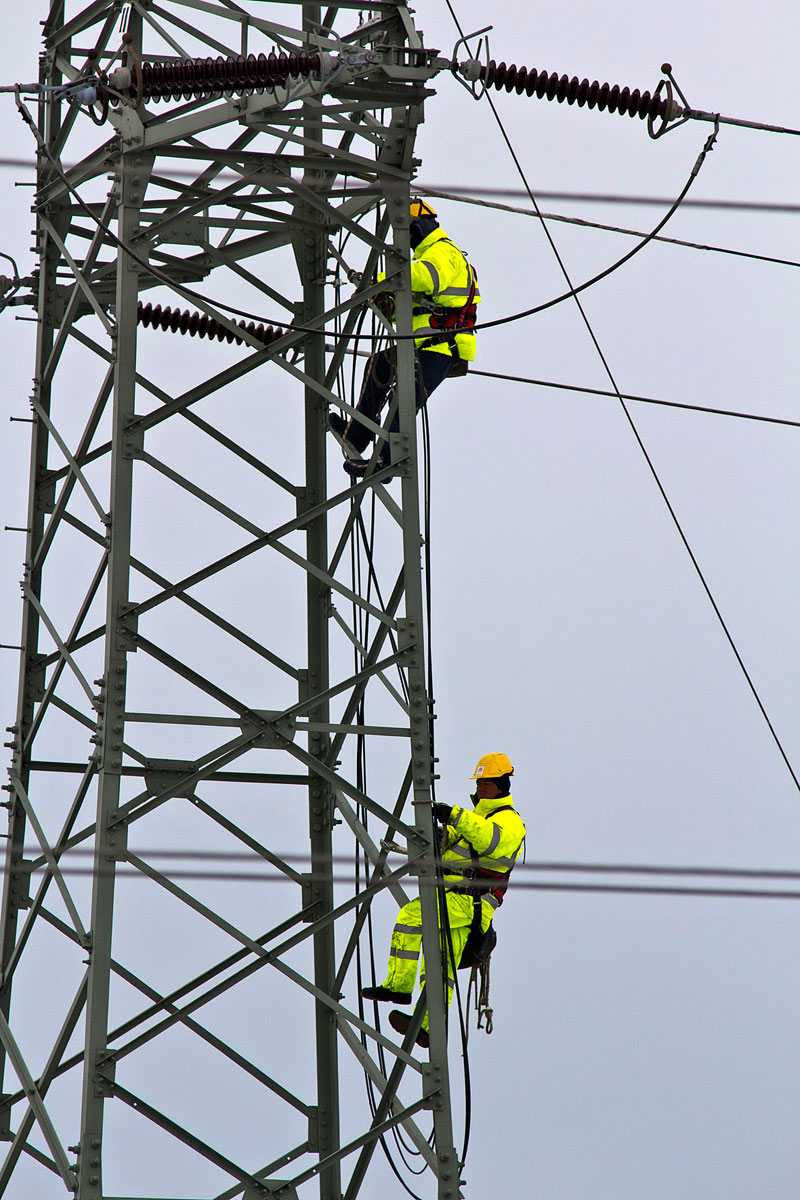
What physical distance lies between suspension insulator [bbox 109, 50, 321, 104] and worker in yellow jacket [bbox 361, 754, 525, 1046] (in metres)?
4.34

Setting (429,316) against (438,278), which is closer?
(438,278)

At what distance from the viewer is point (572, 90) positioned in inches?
373

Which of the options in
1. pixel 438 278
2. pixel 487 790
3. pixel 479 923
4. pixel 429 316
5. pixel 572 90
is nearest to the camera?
pixel 572 90

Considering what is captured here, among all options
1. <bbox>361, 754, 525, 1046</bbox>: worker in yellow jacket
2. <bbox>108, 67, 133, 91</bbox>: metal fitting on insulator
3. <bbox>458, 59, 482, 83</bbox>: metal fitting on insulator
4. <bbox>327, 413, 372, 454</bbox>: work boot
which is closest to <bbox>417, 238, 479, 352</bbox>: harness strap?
<bbox>327, 413, 372, 454</bbox>: work boot

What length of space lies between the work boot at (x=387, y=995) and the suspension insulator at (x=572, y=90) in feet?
18.7

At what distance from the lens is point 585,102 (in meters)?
9.59

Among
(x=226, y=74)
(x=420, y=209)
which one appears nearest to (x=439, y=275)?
(x=420, y=209)

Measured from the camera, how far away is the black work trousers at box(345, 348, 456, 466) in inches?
446

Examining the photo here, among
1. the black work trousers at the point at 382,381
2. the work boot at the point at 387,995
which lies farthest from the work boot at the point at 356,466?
the work boot at the point at 387,995

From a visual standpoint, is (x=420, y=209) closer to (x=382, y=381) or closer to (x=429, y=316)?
(x=429, y=316)

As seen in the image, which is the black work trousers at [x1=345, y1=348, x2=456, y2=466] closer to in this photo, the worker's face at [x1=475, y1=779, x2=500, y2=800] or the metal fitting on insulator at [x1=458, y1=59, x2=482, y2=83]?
the metal fitting on insulator at [x1=458, y1=59, x2=482, y2=83]

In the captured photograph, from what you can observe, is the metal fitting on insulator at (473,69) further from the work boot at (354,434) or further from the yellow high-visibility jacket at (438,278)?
the work boot at (354,434)

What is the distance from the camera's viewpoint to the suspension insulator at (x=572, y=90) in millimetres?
9469

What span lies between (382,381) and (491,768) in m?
2.84
